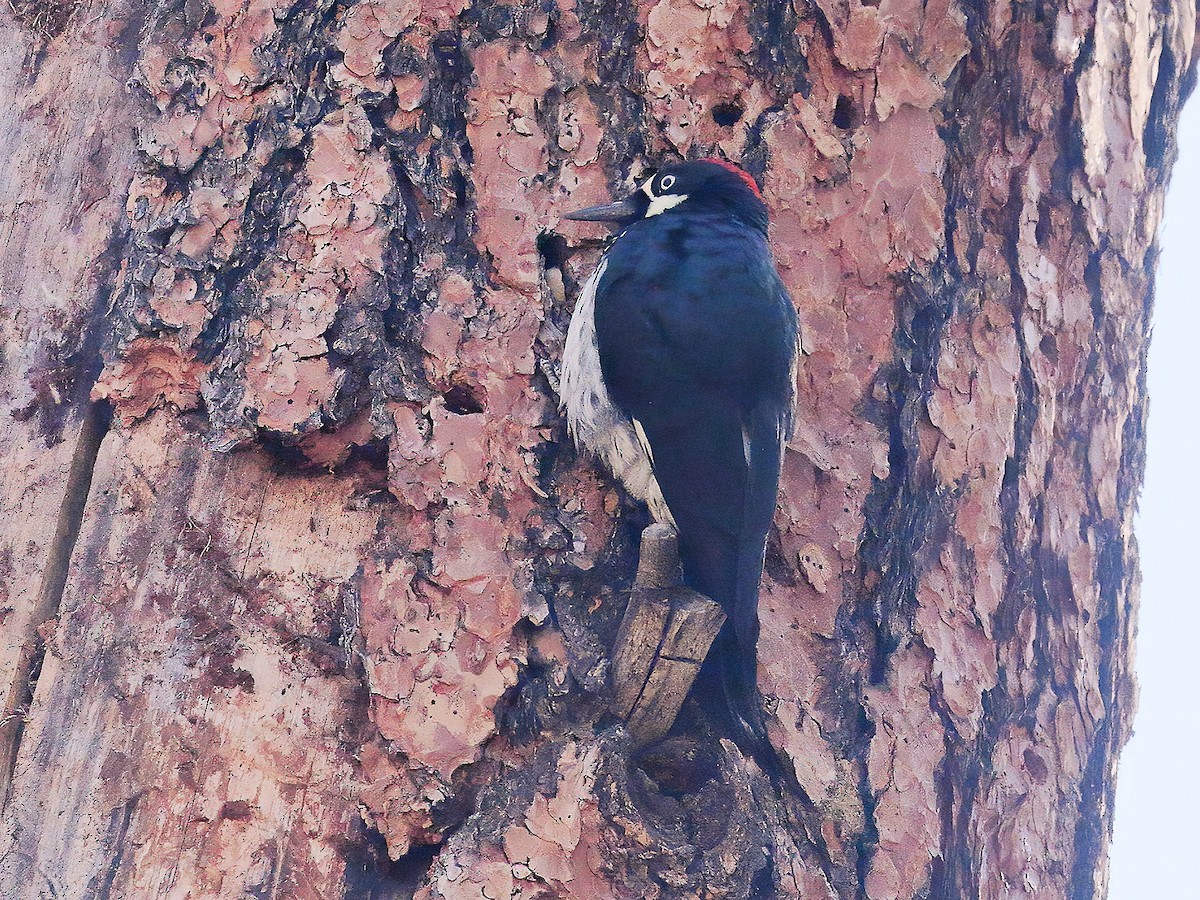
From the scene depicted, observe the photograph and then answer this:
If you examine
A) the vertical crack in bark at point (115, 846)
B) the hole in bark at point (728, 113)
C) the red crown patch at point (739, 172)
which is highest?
the hole in bark at point (728, 113)

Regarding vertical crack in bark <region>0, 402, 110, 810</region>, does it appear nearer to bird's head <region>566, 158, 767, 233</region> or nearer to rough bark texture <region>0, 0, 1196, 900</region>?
rough bark texture <region>0, 0, 1196, 900</region>

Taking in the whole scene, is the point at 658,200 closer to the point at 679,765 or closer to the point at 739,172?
the point at 739,172

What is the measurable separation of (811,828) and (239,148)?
62.9 inches

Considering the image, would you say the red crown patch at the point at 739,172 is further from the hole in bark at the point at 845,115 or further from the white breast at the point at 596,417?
the white breast at the point at 596,417

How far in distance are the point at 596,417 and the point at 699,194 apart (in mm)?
526

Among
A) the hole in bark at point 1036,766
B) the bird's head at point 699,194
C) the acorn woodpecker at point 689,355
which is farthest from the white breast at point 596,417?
the hole in bark at point 1036,766

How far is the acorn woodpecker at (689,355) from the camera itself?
2240 millimetres

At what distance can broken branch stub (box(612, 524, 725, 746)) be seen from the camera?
194cm

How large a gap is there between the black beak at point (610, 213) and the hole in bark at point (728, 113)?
0.83 ft

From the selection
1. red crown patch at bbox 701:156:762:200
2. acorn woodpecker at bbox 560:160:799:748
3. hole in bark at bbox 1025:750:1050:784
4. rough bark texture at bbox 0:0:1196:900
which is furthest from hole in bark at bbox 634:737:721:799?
red crown patch at bbox 701:156:762:200

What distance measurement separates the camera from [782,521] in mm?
2252

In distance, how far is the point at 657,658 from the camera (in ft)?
6.36

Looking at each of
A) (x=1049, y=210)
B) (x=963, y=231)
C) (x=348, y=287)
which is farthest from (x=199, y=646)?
(x=1049, y=210)

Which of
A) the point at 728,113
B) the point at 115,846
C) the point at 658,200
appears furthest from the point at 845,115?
the point at 115,846
